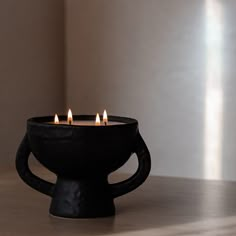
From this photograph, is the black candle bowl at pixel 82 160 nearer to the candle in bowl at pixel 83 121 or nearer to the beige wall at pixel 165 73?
the candle in bowl at pixel 83 121

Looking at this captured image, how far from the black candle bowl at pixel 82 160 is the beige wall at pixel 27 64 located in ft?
1.73

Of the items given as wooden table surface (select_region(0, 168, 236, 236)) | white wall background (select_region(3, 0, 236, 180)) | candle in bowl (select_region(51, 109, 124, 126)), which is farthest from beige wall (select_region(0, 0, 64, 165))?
candle in bowl (select_region(51, 109, 124, 126))

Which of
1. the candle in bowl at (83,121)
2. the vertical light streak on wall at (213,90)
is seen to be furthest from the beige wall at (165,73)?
the candle in bowl at (83,121)

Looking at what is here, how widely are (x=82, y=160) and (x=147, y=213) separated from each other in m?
0.14

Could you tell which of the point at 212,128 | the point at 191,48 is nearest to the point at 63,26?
the point at 191,48

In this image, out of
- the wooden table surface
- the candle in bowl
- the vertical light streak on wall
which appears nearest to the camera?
the wooden table surface

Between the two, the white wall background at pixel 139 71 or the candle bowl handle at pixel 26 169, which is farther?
the white wall background at pixel 139 71

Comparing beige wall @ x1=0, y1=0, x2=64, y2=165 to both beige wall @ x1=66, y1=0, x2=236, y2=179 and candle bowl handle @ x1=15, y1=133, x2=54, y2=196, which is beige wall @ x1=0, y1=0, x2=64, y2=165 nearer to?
beige wall @ x1=66, y1=0, x2=236, y2=179

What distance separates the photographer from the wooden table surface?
905 millimetres

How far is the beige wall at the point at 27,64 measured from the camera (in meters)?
1.52

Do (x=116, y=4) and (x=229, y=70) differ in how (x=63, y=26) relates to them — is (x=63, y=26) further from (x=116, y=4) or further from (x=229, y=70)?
(x=229, y=70)

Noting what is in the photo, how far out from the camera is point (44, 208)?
104cm

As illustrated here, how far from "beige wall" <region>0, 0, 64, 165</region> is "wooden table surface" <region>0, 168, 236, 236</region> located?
0.94ft

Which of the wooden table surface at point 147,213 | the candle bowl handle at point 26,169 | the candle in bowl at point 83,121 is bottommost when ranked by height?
the wooden table surface at point 147,213
